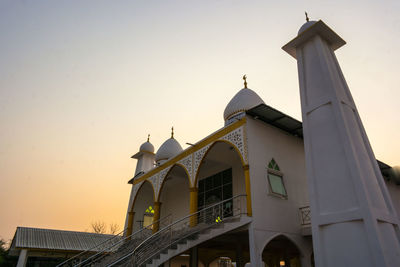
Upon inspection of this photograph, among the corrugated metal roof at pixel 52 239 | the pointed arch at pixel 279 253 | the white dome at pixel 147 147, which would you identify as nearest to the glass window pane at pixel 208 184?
the pointed arch at pixel 279 253

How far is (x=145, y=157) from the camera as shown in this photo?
63.0ft

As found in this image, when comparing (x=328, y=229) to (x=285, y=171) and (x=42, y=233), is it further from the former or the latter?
(x=42, y=233)

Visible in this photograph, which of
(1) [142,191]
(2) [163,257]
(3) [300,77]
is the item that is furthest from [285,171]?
(1) [142,191]

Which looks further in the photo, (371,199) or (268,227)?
(268,227)

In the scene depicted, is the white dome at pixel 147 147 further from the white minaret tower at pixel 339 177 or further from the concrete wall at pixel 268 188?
the white minaret tower at pixel 339 177

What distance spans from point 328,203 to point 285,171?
12.2ft

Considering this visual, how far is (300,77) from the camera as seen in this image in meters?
8.59

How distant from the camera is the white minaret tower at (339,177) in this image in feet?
19.1

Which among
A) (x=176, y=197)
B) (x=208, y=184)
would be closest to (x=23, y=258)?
(x=176, y=197)

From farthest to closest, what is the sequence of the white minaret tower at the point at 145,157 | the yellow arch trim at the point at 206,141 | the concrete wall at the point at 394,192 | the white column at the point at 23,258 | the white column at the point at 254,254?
1. the white minaret tower at the point at 145,157
2. the white column at the point at 23,258
3. the concrete wall at the point at 394,192
4. the yellow arch trim at the point at 206,141
5. the white column at the point at 254,254

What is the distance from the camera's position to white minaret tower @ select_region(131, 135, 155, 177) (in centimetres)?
1888

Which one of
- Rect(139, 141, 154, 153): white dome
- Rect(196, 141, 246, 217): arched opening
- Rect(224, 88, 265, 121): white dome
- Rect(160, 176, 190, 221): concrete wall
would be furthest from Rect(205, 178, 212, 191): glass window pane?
Rect(139, 141, 154, 153): white dome

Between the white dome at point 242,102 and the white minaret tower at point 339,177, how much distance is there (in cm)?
407

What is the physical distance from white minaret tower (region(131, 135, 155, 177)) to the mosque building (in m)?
4.23
